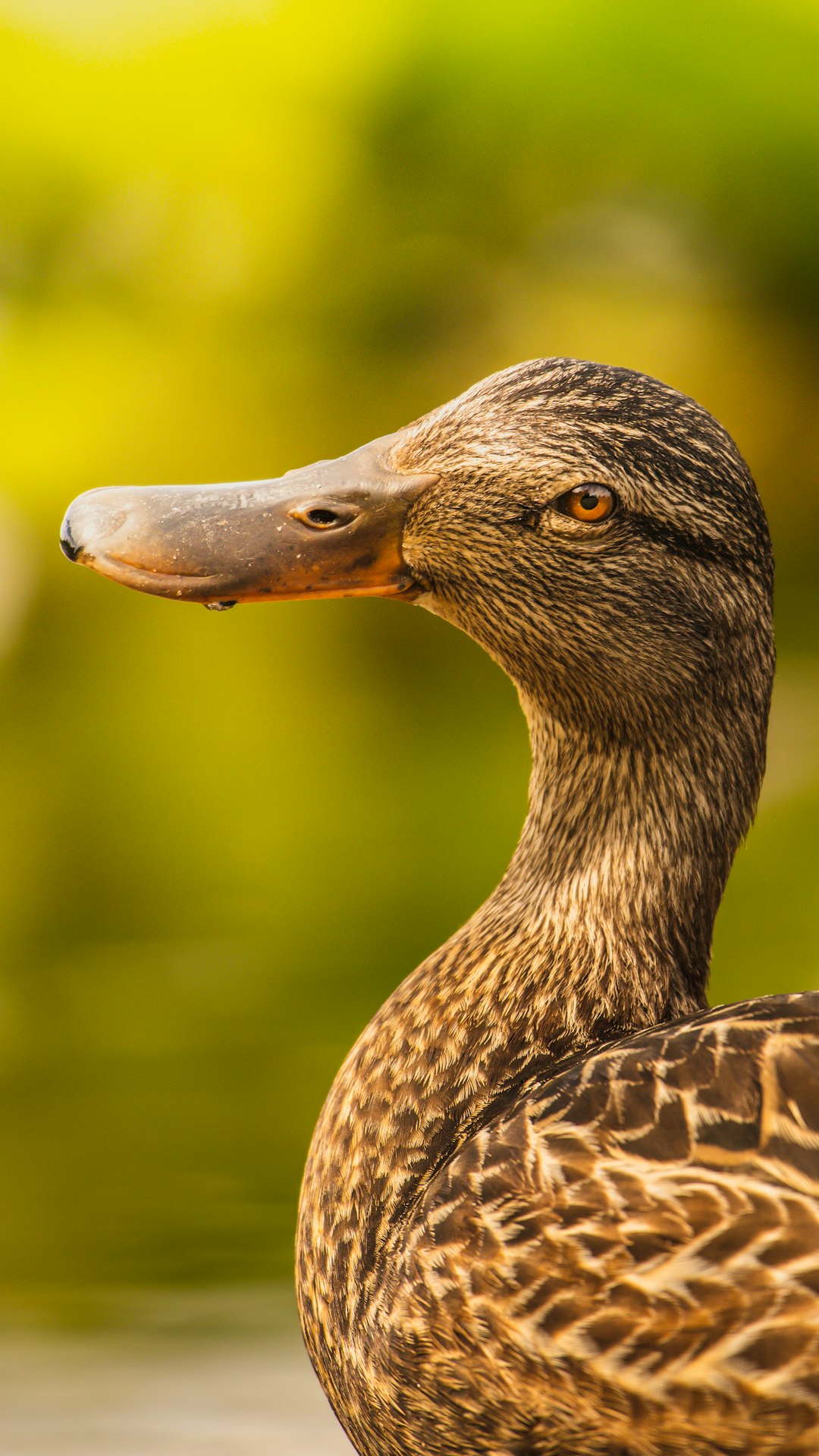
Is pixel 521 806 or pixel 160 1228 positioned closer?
pixel 160 1228

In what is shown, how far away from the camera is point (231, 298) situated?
6.04 meters

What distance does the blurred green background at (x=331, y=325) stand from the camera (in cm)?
506

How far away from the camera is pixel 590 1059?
1.59 metres

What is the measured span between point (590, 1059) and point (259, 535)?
0.60m

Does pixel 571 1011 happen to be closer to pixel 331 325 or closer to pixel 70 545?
pixel 70 545

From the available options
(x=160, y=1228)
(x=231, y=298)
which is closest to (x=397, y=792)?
(x=231, y=298)

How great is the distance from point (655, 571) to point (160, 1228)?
162 cm

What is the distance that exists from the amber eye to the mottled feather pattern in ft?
0.05

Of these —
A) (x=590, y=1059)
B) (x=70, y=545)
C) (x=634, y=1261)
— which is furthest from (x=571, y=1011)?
(x=70, y=545)

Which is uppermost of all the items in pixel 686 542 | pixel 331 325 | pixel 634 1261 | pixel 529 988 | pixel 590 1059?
pixel 331 325

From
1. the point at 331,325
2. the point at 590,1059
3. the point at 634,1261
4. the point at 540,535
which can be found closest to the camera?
the point at 634,1261

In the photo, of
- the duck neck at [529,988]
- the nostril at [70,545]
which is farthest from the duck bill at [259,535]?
the duck neck at [529,988]

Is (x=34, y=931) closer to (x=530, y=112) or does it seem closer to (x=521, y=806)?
(x=521, y=806)

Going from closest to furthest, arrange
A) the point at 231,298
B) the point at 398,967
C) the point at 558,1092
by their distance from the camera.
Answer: the point at 558,1092, the point at 398,967, the point at 231,298
